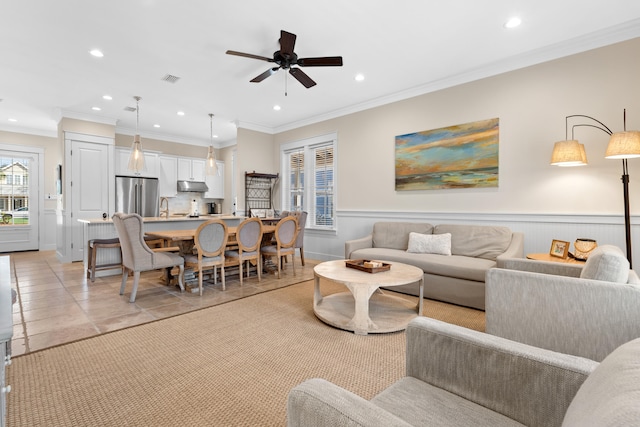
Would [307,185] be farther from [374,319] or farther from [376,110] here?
[374,319]

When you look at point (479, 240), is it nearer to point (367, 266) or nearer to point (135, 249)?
point (367, 266)

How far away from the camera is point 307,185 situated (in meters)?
6.47

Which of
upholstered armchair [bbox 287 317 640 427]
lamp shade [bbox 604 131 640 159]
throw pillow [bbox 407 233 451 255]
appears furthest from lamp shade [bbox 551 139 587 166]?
upholstered armchair [bbox 287 317 640 427]

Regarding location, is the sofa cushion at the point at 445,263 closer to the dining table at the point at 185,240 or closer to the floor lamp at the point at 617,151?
the floor lamp at the point at 617,151

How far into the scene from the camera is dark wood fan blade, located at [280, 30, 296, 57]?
291cm

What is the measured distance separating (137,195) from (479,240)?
6894 millimetres

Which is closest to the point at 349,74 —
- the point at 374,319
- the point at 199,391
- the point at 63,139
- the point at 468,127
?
the point at 468,127

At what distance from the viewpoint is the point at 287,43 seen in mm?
3025

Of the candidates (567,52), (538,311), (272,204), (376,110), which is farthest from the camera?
(272,204)

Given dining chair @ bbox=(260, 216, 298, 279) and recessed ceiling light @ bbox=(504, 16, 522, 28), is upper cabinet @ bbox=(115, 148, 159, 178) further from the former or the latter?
recessed ceiling light @ bbox=(504, 16, 522, 28)

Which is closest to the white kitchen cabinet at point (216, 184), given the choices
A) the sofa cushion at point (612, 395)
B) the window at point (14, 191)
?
the window at point (14, 191)

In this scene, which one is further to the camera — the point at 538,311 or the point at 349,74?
the point at 349,74

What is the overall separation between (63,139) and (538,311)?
7.61 metres

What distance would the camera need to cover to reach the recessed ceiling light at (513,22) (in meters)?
2.95
